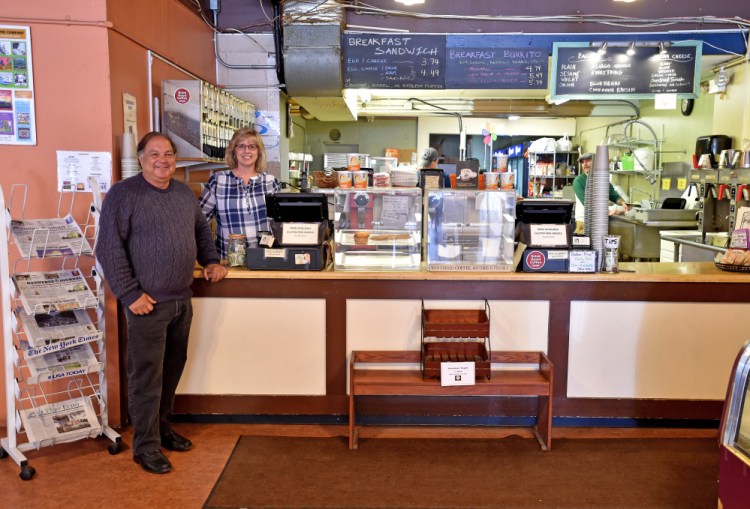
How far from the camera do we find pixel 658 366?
141 inches

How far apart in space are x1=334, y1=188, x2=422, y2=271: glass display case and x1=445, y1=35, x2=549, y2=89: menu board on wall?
8.44 ft

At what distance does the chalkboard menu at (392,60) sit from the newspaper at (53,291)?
3.29 meters

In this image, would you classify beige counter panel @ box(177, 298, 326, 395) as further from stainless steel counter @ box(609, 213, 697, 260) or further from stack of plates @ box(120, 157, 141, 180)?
stainless steel counter @ box(609, 213, 697, 260)

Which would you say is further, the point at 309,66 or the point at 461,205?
the point at 309,66

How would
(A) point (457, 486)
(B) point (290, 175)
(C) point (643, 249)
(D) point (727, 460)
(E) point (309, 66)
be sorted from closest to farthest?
(D) point (727, 460)
(A) point (457, 486)
(E) point (309, 66)
(B) point (290, 175)
(C) point (643, 249)

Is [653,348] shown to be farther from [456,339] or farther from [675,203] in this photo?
[675,203]

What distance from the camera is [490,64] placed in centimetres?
568

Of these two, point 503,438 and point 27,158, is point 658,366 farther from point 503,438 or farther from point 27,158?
point 27,158

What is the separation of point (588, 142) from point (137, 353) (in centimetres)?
1005

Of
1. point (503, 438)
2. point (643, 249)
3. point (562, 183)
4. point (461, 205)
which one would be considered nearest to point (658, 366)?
point (503, 438)

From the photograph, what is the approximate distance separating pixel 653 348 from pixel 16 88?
12.6ft

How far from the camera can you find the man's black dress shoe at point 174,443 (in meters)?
→ 3.29

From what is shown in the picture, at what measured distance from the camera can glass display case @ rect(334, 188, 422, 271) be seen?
356cm

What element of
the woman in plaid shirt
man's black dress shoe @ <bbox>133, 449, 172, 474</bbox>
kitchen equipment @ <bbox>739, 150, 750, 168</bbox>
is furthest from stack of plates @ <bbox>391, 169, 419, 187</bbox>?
kitchen equipment @ <bbox>739, 150, 750, 168</bbox>
